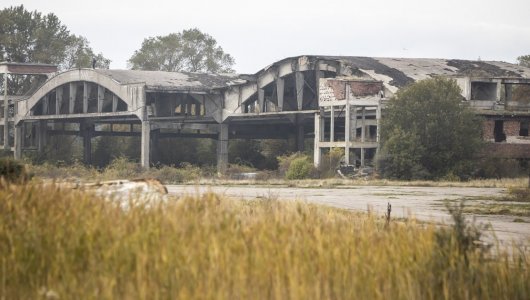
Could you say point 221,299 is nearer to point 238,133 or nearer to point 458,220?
point 458,220

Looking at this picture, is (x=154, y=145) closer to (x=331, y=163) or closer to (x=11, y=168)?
(x=331, y=163)

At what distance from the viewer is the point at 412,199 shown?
28906mm

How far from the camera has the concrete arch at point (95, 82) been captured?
53125 mm

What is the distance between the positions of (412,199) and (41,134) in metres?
42.2

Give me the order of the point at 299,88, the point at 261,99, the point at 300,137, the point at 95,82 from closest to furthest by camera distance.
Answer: the point at 299,88 < the point at 261,99 < the point at 300,137 < the point at 95,82

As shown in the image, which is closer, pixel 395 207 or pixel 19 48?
pixel 395 207

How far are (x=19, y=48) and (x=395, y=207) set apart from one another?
6638 cm

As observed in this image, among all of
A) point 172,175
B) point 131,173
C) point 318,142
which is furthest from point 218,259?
point 131,173

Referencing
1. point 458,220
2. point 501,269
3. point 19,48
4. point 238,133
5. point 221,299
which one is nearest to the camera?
point 221,299

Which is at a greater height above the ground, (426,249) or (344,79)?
(344,79)

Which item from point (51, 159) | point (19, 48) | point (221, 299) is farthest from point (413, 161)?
point (19, 48)

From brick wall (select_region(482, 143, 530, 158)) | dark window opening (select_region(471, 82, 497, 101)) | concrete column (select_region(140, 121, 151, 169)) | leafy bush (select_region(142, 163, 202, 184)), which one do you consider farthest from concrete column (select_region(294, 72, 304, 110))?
brick wall (select_region(482, 143, 530, 158))

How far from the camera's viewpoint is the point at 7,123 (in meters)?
66.4

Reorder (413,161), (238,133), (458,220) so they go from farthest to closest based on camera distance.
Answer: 1. (238,133)
2. (413,161)
3. (458,220)
